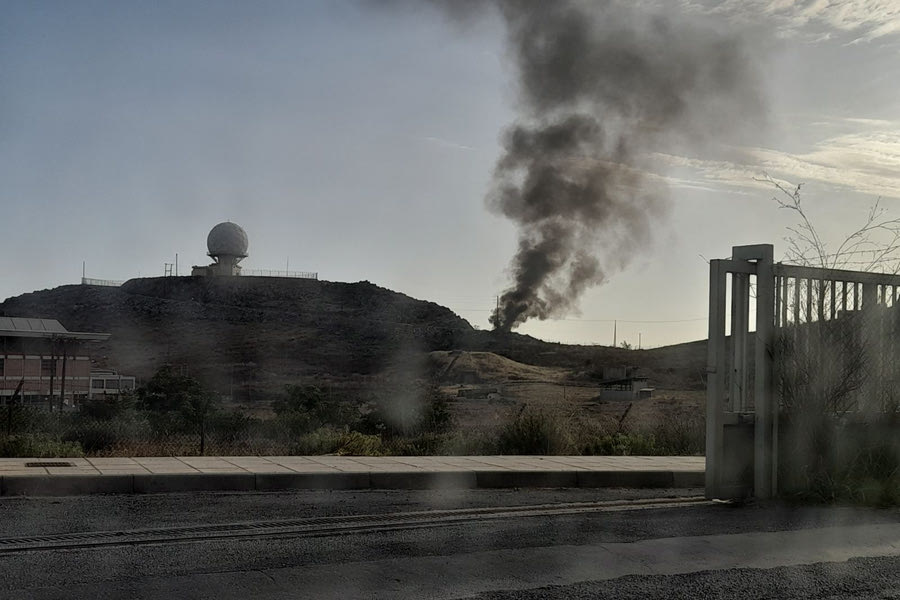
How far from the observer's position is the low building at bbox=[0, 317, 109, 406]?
36.9m

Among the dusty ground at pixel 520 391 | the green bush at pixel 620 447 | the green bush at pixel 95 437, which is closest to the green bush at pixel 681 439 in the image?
the green bush at pixel 620 447

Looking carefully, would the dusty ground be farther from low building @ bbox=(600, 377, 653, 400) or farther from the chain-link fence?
the chain-link fence

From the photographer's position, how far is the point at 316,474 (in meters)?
9.92

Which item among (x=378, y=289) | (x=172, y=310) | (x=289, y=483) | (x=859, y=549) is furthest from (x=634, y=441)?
(x=378, y=289)

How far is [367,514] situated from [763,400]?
12.9 feet

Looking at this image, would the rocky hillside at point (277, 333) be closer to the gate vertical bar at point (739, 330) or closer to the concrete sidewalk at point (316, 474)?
the concrete sidewalk at point (316, 474)

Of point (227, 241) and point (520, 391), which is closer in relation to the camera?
point (520, 391)

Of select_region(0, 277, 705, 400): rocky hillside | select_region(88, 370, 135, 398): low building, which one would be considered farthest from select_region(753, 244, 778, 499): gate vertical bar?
select_region(88, 370, 135, 398): low building

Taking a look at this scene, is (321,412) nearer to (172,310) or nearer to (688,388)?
(688,388)

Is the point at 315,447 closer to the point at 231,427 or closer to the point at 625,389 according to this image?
the point at 231,427

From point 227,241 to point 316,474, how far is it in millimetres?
67960

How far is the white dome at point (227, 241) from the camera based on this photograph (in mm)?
74375

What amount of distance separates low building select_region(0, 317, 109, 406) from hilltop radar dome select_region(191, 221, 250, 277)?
31.7 m

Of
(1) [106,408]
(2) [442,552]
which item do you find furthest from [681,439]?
(1) [106,408]
